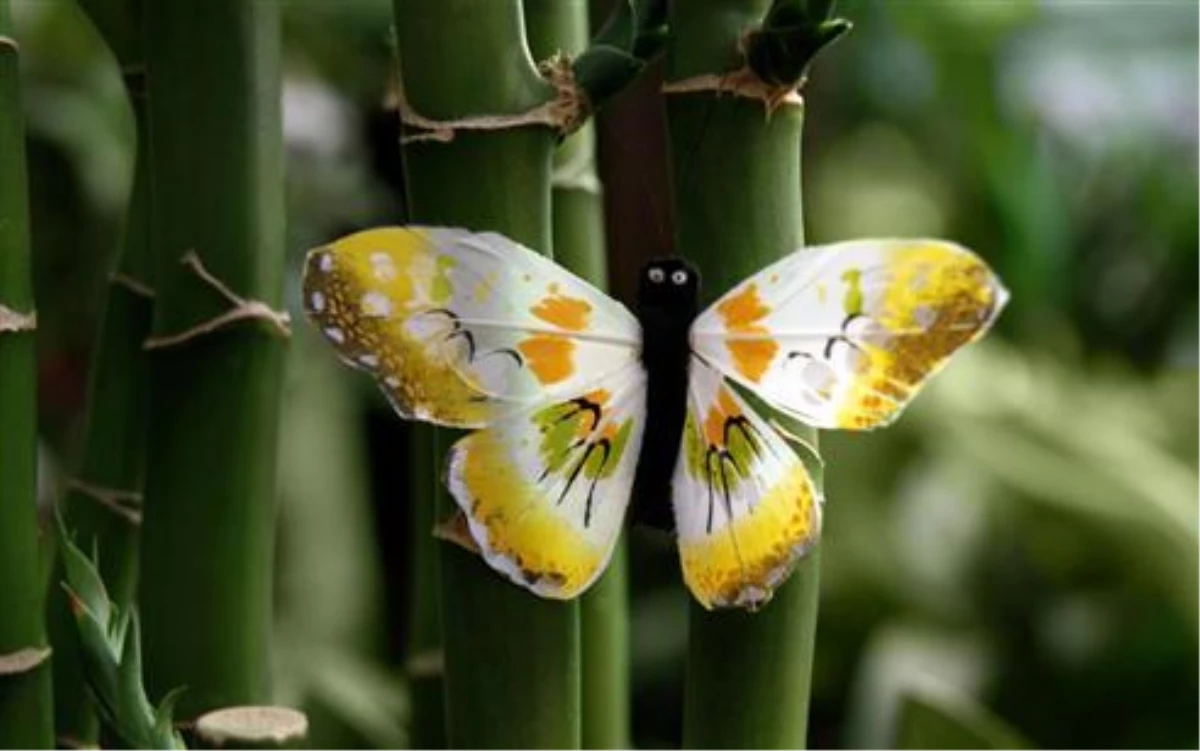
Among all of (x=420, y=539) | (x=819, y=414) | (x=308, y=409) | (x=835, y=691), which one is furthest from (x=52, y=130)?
(x=819, y=414)

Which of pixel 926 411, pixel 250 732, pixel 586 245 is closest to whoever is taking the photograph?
pixel 250 732

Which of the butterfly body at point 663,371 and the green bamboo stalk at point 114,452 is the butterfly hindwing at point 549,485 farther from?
the green bamboo stalk at point 114,452

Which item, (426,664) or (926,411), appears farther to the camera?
(926,411)

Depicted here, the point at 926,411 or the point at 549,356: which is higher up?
the point at 549,356

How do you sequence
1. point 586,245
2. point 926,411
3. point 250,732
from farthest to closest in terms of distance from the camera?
point 926,411 < point 586,245 < point 250,732

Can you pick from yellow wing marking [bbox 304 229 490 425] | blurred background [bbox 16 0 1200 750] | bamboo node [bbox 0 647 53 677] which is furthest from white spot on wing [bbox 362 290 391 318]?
blurred background [bbox 16 0 1200 750]

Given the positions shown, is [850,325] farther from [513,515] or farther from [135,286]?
[135,286]

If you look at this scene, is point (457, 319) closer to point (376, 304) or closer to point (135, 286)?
point (376, 304)

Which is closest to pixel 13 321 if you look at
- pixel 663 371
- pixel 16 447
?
pixel 16 447
